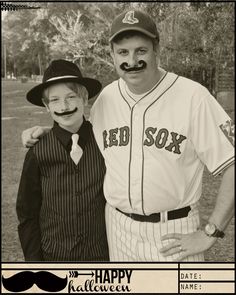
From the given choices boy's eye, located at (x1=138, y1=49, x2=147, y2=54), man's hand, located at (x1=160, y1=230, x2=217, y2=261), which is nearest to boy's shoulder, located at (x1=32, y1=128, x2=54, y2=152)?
boy's eye, located at (x1=138, y1=49, x2=147, y2=54)

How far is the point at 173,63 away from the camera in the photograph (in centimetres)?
208

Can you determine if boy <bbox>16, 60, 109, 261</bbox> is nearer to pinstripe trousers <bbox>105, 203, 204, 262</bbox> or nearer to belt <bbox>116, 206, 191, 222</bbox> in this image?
pinstripe trousers <bbox>105, 203, 204, 262</bbox>

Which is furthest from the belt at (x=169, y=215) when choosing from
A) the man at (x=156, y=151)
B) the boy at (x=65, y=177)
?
the boy at (x=65, y=177)

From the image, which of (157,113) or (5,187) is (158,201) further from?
(5,187)

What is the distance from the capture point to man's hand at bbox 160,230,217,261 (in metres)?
1.63

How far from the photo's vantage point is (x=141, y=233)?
1672 millimetres

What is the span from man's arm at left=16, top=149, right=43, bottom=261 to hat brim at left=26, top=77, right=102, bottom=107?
22cm

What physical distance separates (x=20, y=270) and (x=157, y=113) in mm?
916

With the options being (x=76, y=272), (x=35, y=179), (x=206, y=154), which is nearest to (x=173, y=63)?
(x=206, y=154)

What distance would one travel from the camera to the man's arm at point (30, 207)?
170 cm

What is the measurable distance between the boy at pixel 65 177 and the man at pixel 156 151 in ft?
0.21

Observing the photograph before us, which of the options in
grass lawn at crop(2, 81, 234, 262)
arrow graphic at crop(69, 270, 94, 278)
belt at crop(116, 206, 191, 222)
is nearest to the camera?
belt at crop(116, 206, 191, 222)

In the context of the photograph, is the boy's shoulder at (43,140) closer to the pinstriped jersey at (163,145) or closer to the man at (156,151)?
the man at (156,151)

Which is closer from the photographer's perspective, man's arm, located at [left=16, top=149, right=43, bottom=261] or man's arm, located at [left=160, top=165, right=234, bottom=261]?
man's arm, located at [left=160, top=165, right=234, bottom=261]
